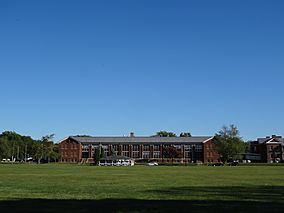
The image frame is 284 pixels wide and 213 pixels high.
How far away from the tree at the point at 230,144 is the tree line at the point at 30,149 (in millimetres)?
70081

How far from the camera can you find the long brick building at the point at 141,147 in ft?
603

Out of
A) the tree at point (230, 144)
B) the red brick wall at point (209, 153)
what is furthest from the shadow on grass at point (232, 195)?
the red brick wall at point (209, 153)

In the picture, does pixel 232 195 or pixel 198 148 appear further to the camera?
pixel 198 148

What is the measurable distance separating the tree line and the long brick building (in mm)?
7627

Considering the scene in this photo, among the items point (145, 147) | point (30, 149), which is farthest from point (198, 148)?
point (30, 149)

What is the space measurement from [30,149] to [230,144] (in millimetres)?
89058

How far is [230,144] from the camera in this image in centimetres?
15075

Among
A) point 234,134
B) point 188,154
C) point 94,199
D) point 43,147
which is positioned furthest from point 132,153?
point 94,199

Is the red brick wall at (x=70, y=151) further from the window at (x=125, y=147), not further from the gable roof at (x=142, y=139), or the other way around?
the window at (x=125, y=147)

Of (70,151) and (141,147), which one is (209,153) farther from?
(70,151)

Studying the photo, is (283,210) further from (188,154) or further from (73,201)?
(188,154)

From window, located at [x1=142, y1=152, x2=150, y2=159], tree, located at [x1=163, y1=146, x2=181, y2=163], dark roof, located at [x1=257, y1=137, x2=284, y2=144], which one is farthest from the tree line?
dark roof, located at [x1=257, y1=137, x2=284, y2=144]

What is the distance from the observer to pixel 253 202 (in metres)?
18.1

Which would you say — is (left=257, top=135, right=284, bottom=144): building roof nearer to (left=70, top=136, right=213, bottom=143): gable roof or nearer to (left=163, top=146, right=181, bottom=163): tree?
(left=70, top=136, right=213, bottom=143): gable roof
